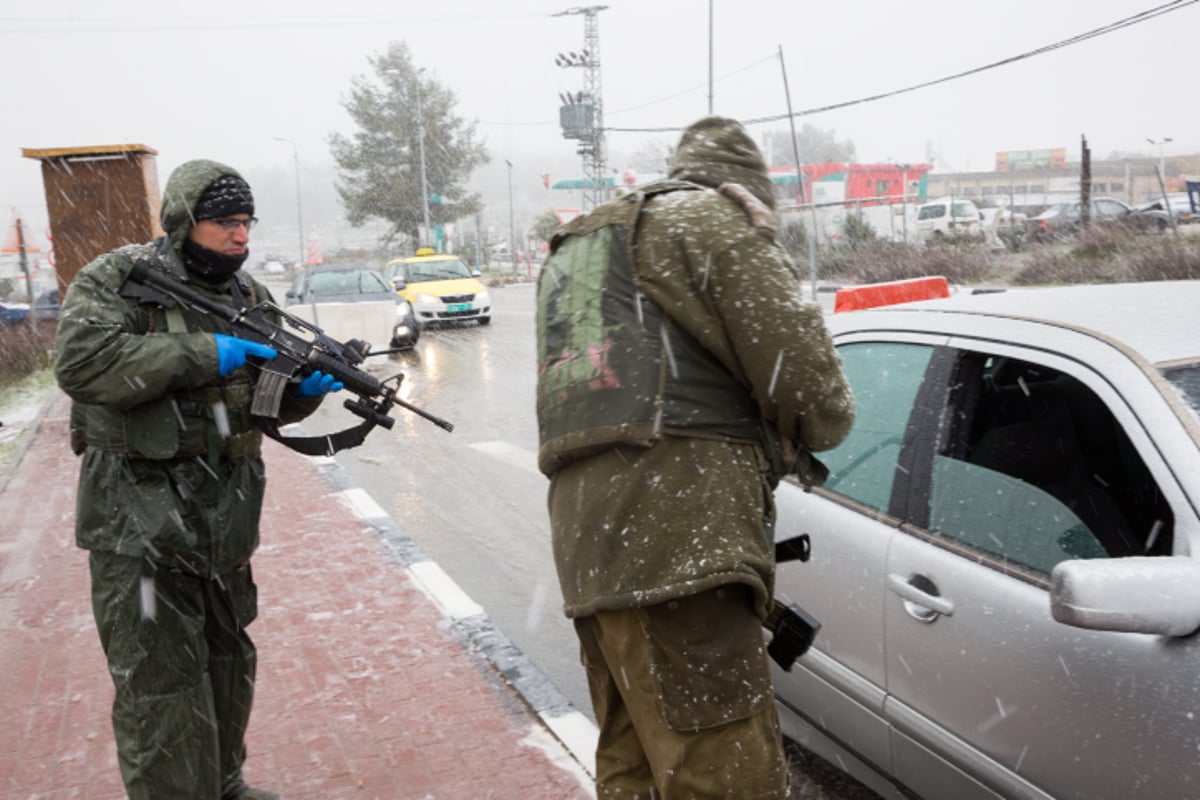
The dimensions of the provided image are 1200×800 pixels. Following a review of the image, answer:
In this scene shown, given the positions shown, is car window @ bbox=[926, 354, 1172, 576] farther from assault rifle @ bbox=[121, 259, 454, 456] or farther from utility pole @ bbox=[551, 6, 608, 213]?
utility pole @ bbox=[551, 6, 608, 213]

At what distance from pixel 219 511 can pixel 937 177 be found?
3297 inches

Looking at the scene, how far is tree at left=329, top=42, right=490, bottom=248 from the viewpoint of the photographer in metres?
57.2

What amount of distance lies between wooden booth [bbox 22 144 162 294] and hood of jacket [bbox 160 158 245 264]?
8.53 m

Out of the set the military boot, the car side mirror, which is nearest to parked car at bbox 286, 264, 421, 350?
the military boot

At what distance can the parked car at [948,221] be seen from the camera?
25.3 m

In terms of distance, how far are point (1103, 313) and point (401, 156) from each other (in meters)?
58.6

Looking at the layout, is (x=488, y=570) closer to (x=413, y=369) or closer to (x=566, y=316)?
(x=566, y=316)

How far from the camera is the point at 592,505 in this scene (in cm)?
194

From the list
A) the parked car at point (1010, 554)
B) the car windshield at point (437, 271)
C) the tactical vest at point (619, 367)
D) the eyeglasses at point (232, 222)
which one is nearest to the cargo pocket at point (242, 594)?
the eyeglasses at point (232, 222)

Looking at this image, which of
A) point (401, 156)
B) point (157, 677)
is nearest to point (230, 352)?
point (157, 677)

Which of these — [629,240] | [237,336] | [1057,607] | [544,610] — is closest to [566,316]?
[629,240]

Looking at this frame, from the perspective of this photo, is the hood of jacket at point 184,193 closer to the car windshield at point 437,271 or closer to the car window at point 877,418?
the car window at point 877,418

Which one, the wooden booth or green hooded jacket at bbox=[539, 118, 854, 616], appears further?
the wooden booth

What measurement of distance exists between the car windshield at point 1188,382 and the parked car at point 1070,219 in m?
20.1
